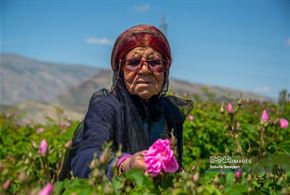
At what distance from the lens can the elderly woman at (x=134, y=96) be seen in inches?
91.4

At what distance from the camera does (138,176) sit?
4.63 feet

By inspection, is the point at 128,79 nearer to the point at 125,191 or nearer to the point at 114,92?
the point at 114,92

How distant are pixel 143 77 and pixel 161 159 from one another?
933 millimetres

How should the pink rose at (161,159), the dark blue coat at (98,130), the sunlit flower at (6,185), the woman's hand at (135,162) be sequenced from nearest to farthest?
the sunlit flower at (6,185)
the pink rose at (161,159)
the woman's hand at (135,162)
the dark blue coat at (98,130)

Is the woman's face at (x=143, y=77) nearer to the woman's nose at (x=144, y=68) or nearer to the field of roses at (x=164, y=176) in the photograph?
the woman's nose at (x=144, y=68)

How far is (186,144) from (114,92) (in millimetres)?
3085

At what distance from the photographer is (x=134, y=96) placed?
242 cm

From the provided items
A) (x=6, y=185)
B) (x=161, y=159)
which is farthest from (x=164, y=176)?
(x=6, y=185)

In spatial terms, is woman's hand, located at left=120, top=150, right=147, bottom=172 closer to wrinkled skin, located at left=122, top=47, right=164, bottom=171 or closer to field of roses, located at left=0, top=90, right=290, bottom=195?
field of roses, located at left=0, top=90, right=290, bottom=195

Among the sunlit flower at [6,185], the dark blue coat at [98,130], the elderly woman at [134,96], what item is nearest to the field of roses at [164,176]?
the sunlit flower at [6,185]

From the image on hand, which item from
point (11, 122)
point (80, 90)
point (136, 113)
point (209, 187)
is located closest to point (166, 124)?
point (136, 113)

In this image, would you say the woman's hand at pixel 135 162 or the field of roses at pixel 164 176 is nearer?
the field of roses at pixel 164 176

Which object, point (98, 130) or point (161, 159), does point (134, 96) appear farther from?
point (161, 159)

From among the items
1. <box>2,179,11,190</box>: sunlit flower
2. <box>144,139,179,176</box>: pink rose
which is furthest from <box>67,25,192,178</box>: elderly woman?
Result: <box>2,179,11,190</box>: sunlit flower
